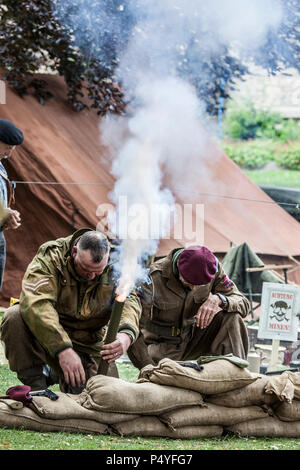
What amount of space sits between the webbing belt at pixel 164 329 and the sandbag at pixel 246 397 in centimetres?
69

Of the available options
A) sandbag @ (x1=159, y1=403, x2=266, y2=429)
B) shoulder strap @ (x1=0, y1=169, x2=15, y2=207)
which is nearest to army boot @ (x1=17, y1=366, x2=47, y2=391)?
sandbag @ (x1=159, y1=403, x2=266, y2=429)

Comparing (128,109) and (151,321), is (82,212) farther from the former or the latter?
(151,321)

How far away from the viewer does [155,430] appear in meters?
3.29

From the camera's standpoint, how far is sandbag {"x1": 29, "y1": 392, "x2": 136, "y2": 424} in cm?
318

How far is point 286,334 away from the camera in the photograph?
5410 mm

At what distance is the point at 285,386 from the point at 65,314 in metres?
1.15

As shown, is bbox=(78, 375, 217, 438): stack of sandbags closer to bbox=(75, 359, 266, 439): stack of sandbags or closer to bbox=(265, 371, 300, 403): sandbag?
bbox=(75, 359, 266, 439): stack of sandbags

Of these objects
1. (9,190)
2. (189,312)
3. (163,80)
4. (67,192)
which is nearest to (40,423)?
(189,312)

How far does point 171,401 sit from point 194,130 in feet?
17.4

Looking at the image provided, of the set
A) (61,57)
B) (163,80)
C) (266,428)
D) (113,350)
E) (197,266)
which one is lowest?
(266,428)

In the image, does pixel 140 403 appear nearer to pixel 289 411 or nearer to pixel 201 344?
pixel 289 411

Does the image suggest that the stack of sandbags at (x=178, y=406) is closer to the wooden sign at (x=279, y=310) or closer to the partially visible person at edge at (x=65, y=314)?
the partially visible person at edge at (x=65, y=314)

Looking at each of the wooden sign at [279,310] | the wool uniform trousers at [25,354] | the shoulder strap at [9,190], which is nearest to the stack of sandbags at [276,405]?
the wool uniform trousers at [25,354]

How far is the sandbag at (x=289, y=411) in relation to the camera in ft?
11.3
